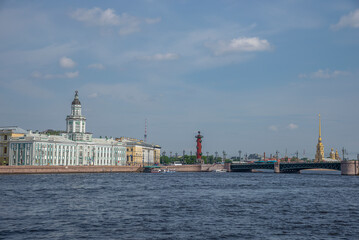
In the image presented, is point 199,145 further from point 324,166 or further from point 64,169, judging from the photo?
point 64,169

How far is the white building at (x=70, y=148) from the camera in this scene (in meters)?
107

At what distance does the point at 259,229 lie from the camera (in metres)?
25.9

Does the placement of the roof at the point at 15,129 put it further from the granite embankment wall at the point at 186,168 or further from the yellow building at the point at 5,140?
the granite embankment wall at the point at 186,168

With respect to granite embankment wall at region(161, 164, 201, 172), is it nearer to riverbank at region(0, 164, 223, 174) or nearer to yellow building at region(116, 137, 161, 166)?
riverbank at region(0, 164, 223, 174)

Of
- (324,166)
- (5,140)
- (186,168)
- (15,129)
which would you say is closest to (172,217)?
(324,166)

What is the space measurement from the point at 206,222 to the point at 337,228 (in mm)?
7469

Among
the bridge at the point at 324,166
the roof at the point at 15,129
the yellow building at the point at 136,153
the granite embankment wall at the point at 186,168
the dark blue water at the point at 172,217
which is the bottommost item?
the dark blue water at the point at 172,217

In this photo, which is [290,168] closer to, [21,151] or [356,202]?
[21,151]

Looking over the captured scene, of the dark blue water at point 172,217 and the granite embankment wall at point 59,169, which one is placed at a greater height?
the granite embankment wall at point 59,169

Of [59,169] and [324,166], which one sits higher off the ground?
[324,166]

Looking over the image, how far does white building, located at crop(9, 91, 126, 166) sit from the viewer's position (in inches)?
4208

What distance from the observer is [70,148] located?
120 m

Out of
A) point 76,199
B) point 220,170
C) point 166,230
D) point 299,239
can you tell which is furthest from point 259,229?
point 220,170

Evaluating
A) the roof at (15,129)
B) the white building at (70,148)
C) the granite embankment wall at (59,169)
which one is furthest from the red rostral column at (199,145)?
the roof at (15,129)
